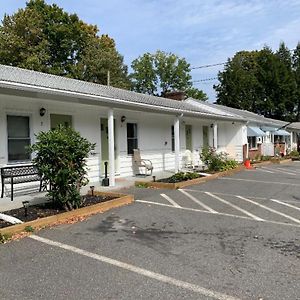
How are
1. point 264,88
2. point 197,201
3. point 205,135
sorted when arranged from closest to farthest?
point 197,201 → point 205,135 → point 264,88

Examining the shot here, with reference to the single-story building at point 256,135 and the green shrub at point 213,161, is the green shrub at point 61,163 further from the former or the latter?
the single-story building at point 256,135

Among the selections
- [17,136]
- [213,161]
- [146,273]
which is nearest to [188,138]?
Result: [213,161]

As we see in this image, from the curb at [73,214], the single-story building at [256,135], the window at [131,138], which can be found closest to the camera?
the curb at [73,214]

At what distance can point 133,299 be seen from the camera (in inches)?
145

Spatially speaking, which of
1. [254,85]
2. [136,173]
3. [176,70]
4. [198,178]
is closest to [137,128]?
[136,173]

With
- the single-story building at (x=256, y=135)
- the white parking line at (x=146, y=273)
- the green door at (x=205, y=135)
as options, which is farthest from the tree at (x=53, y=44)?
the white parking line at (x=146, y=273)

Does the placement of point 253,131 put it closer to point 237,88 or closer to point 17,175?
point 17,175

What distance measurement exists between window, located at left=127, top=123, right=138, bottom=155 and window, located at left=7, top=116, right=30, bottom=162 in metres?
4.93

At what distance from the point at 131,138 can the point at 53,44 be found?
23133 millimetres

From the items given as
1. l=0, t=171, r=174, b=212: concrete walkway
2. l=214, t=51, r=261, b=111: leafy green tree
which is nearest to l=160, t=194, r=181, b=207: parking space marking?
l=0, t=171, r=174, b=212: concrete walkway

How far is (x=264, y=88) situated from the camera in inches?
1948

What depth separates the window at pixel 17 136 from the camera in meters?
9.86

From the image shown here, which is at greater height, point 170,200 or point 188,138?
point 188,138

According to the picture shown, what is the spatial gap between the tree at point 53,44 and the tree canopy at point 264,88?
16.9m
